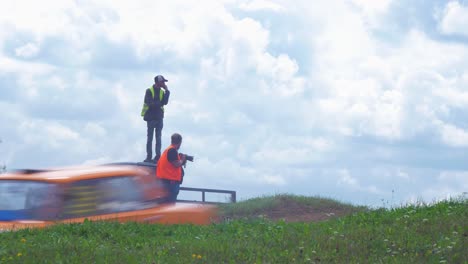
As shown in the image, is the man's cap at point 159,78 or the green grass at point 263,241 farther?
the man's cap at point 159,78

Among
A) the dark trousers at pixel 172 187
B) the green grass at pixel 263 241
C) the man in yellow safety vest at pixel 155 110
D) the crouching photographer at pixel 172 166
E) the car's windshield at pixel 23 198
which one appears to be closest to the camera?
the green grass at pixel 263 241

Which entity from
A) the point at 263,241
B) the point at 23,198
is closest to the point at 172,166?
the point at 23,198

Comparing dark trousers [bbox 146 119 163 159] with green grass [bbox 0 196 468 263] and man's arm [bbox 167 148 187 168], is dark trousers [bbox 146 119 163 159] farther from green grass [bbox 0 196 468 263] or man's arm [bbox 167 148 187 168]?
green grass [bbox 0 196 468 263]

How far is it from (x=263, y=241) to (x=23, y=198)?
4232 millimetres

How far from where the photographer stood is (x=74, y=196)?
1406 cm

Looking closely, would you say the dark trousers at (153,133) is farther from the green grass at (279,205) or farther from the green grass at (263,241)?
the green grass at (263,241)

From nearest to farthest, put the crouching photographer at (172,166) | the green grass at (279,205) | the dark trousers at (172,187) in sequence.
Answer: the dark trousers at (172,187) → the crouching photographer at (172,166) → the green grass at (279,205)

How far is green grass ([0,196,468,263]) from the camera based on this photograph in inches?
428

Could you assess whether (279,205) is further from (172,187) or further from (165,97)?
(165,97)

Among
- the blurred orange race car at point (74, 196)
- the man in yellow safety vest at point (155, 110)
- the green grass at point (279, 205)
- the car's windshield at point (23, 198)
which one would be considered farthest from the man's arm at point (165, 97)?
A: the car's windshield at point (23, 198)

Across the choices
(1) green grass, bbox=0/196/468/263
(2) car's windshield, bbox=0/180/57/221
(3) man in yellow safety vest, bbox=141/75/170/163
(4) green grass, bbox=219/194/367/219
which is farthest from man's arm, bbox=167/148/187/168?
(2) car's windshield, bbox=0/180/57/221

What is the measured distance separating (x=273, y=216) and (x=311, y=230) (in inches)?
329

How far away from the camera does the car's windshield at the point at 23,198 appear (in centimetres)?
1377

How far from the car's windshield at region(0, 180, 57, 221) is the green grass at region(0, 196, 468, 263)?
2.06 ft
